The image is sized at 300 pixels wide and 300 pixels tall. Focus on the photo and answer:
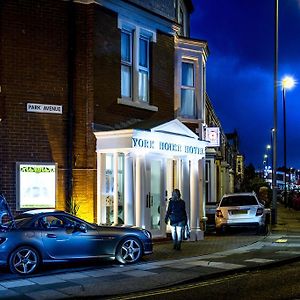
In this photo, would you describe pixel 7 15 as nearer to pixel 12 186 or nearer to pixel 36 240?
pixel 12 186

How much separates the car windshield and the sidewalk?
13.0 ft

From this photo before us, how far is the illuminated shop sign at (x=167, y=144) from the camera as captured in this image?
15.5 metres

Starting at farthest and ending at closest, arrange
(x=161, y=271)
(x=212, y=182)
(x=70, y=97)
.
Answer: (x=212, y=182) → (x=70, y=97) → (x=161, y=271)

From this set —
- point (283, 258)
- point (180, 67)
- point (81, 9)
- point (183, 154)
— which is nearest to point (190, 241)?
point (183, 154)

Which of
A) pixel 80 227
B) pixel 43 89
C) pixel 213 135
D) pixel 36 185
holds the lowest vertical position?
pixel 80 227

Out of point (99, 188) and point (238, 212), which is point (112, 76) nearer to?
point (99, 188)

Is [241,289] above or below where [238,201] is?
below

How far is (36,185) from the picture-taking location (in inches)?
582

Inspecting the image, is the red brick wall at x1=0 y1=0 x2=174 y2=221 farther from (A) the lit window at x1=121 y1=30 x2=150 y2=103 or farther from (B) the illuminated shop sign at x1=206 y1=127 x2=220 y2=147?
(B) the illuminated shop sign at x1=206 y1=127 x2=220 y2=147

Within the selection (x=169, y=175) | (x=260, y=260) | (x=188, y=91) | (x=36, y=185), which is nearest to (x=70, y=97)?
(x=36, y=185)

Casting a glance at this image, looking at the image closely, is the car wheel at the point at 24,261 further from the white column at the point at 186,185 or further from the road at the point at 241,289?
the white column at the point at 186,185

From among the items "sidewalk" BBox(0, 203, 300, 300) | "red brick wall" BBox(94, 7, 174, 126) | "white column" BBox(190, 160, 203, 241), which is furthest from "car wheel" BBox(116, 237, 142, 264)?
"white column" BBox(190, 160, 203, 241)

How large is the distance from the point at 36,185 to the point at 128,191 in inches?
105

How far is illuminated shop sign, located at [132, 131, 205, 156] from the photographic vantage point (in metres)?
15.5
